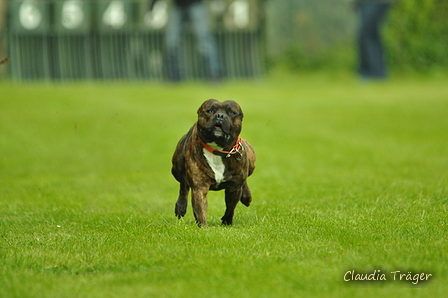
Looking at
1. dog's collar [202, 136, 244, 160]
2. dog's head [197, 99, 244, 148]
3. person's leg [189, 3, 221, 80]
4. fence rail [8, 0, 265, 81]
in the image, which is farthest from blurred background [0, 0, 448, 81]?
dog's head [197, 99, 244, 148]

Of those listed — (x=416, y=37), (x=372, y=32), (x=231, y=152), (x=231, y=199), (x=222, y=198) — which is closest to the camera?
(x=231, y=152)

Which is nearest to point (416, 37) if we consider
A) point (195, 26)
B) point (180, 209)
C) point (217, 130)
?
point (195, 26)

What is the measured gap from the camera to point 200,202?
5.71 m

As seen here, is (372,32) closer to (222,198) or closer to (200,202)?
(222,198)

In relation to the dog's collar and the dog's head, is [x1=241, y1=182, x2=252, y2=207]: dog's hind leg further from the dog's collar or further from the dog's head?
the dog's head

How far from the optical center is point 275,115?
15781 millimetres

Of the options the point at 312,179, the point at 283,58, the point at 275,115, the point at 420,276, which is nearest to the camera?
the point at 420,276

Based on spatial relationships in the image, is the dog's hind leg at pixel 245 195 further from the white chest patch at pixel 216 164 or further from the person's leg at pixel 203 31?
the person's leg at pixel 203 31

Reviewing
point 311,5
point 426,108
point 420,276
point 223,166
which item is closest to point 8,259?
point 223,166

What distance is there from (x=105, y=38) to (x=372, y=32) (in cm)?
756

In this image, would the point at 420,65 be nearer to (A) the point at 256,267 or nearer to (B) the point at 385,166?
(B) the point at 385,166

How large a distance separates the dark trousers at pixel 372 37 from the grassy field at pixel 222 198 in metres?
1.96

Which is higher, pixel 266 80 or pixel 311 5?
pixel 311 5

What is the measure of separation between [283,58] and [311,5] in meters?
2.46
